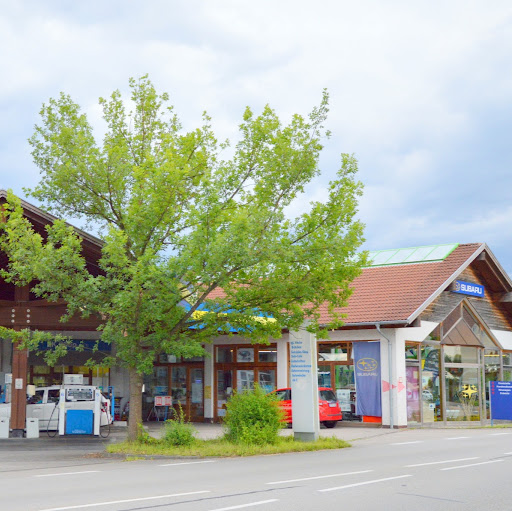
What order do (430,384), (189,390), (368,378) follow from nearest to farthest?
(368,378) → (430,384) → (189,390)

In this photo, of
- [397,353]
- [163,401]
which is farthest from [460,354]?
[163,401]

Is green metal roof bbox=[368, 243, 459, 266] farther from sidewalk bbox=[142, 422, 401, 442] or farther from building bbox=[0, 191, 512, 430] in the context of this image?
sidewalk bbox=[142, 422, 401, 442]

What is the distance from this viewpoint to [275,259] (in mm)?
17109

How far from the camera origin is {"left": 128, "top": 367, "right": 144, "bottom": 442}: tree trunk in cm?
1839

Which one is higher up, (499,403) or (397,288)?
(397,288)

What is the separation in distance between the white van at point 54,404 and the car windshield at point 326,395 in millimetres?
7212

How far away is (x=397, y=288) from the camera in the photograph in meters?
28.6

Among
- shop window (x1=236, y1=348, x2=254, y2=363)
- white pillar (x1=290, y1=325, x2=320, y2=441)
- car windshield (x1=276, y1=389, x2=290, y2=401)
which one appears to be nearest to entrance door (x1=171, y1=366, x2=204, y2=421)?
shop window (x1=236, y1=348, x2=254, y2=363)

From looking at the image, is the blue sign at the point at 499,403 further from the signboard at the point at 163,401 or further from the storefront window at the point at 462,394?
the signboard at the point at 163,401

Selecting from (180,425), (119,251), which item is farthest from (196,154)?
(180,425)

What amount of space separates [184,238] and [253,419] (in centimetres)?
467

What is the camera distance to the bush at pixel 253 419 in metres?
18.0

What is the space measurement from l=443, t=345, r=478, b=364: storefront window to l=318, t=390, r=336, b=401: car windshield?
5.14m

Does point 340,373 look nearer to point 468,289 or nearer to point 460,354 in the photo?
point 460,354
